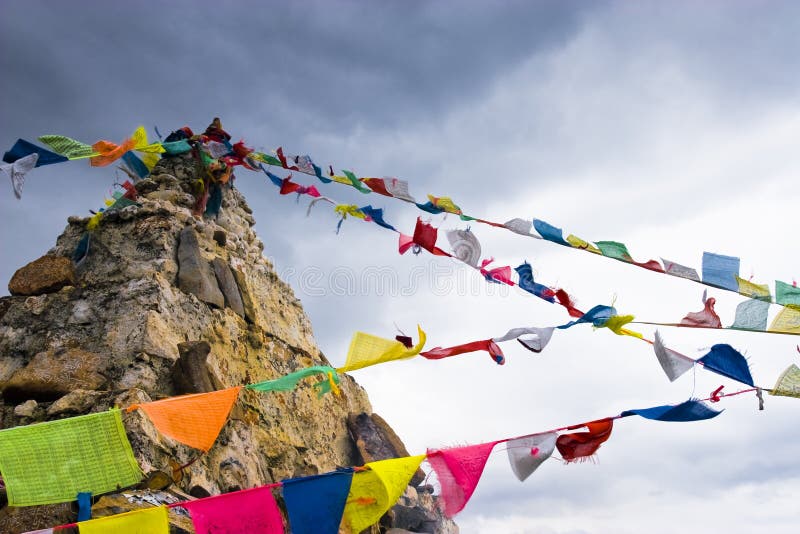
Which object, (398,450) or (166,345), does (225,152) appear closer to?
(166,345)

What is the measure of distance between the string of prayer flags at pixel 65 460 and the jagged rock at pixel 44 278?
2959mm

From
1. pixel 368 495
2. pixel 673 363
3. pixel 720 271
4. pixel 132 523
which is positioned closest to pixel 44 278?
pixel 132 523

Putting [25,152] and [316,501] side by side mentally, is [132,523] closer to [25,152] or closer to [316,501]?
[316,501]

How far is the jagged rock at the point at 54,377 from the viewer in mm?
5793

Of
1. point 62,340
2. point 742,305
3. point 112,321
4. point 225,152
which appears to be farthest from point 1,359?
point 742,305

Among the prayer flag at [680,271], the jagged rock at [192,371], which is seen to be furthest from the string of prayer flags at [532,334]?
the jagged rock at [192,371]

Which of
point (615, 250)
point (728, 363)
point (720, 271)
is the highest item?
point (615, 250)

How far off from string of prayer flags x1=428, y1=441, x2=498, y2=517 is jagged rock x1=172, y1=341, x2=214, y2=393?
2.31m

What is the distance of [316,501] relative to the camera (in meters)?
4.40

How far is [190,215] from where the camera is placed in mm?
7949

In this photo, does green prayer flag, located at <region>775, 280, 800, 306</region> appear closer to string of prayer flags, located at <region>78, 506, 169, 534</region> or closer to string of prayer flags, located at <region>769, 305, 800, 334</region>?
string of prayer flags, located at <region>769, 305, 800, 334</region>

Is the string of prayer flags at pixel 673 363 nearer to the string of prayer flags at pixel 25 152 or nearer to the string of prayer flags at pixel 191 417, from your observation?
the string of prayer flags at pixel 191 417

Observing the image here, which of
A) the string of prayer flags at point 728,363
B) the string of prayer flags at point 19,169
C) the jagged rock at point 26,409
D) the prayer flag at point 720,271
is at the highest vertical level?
the string of prayer flags at point 19,169

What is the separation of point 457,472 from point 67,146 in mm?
4755
